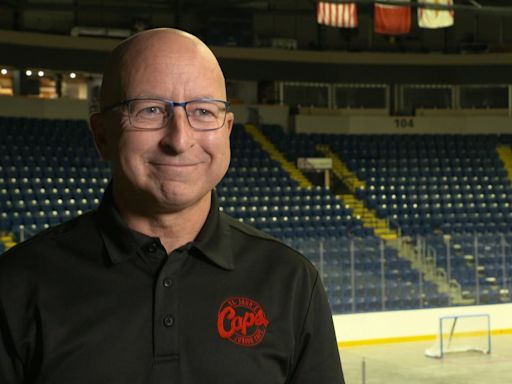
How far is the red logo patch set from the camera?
1.84 m

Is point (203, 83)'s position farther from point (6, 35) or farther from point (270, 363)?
point (6, 35)

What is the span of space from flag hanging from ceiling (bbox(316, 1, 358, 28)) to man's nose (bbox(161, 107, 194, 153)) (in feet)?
54.3

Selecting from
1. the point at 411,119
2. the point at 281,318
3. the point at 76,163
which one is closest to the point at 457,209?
the point at 411,119

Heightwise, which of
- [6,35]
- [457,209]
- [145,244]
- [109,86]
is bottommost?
[457,209]

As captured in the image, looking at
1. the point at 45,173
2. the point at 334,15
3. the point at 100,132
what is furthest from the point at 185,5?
the point at 100,132

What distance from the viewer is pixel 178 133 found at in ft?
5.86

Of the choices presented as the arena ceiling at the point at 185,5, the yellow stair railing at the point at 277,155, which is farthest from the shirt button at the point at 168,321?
the yellow stair railing at the point at 277,155

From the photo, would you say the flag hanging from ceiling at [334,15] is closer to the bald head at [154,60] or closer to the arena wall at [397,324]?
the arena wall at [397,324]

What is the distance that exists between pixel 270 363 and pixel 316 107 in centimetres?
2749

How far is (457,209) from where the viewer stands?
23359 mm

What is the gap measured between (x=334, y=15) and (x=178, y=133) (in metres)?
16.8

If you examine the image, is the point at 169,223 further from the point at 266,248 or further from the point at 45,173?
the point at 45,173

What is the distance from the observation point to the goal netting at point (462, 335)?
15430 mm

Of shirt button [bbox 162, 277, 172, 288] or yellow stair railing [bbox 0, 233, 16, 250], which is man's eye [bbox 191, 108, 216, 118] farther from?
yellow stair railing [bbox 0, 233, 16, 250]
